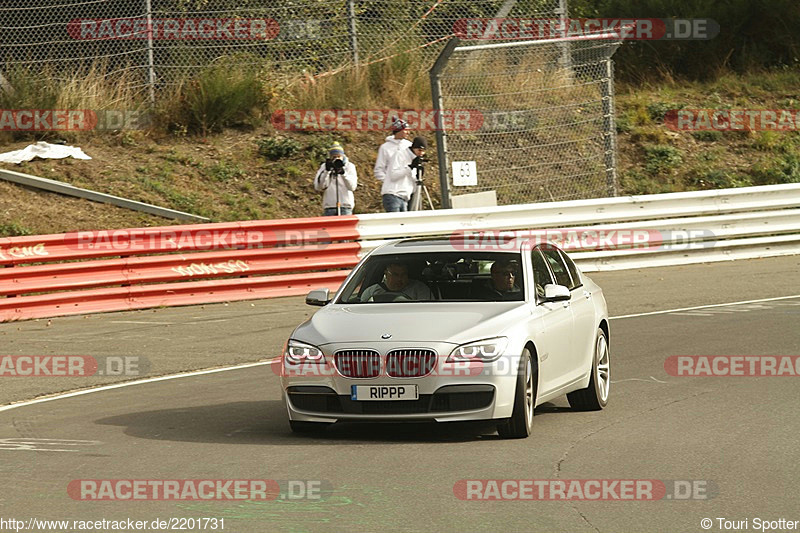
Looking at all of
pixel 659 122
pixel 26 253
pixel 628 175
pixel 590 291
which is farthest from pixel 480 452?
pixel 659 122

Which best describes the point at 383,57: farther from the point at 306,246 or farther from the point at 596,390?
the point at 596,390

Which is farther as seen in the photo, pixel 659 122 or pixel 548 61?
pixel 659 122

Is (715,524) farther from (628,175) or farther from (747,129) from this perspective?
(747,129)

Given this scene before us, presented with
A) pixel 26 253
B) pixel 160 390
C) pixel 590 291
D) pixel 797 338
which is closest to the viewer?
pixel 590 291

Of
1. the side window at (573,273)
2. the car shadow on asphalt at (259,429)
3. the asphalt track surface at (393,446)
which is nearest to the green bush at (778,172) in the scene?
the asphalt track surface at (393,446)

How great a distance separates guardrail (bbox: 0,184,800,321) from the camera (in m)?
16.8

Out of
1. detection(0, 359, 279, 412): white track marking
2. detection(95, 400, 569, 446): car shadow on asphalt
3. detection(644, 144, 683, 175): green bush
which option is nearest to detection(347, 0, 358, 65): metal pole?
detection(644, 144, 683, 175): green bush

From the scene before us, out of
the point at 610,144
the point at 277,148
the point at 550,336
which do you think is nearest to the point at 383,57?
the point at 277,148

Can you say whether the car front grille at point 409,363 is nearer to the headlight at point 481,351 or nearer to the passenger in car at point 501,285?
the headlight at point 481,351

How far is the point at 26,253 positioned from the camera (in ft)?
54.4

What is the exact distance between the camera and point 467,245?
1020 centimetres

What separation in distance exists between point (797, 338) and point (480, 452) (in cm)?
644

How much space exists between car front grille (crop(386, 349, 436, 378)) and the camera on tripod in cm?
1106

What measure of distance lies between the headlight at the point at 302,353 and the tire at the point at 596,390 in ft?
7.74
